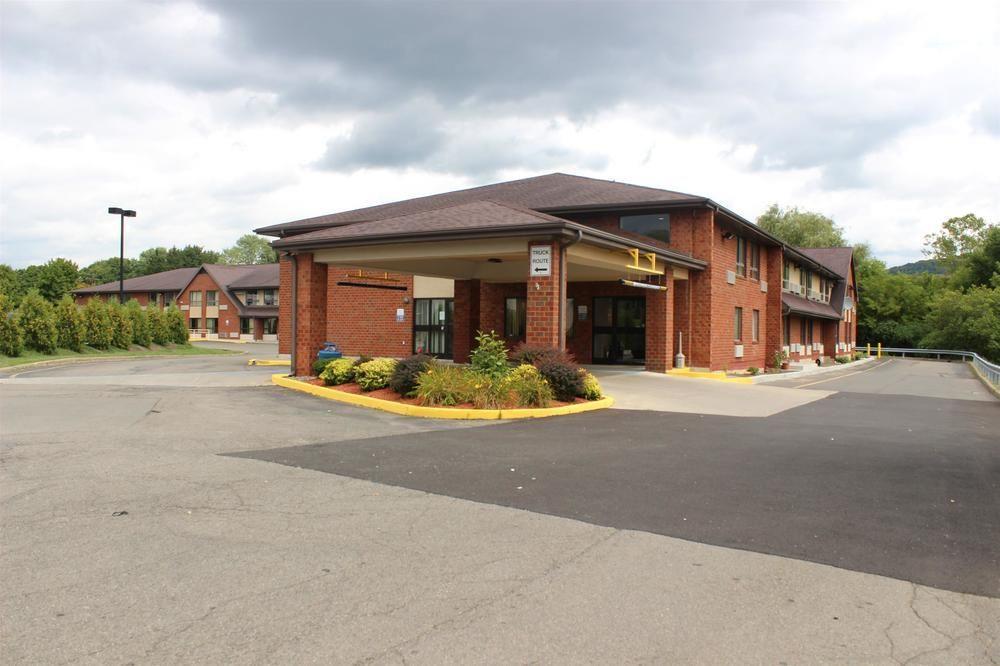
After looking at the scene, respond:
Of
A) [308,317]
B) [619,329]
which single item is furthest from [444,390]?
[619,329]

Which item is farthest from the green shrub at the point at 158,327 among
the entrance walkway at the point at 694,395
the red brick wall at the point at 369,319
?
the entrance walkway at the point at 694,395

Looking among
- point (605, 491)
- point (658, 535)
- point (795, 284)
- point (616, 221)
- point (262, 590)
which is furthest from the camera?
point (795, 284)

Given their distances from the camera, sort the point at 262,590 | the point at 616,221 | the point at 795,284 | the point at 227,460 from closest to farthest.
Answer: the point at 262,590, the point at 227,460, the point at 616,221, the point at 795,284

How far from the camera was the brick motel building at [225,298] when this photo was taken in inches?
2603

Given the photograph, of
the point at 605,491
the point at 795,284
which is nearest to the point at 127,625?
the point at 605,491

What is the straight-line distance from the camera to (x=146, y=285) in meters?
79.6

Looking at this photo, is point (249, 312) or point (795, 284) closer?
point (795, 284)

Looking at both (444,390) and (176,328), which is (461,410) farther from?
(176,328)

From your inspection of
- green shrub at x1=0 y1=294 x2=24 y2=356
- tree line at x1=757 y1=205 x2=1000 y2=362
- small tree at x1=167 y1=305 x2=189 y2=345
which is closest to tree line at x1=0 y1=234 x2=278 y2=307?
small tree at x1=167 y1=305 x2=189 y2=345

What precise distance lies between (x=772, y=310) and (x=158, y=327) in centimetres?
3130

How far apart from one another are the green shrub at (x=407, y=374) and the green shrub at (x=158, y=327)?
29.5 metres

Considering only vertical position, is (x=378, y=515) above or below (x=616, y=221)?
below

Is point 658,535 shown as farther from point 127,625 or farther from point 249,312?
point 249,312

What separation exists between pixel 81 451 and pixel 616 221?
17337mm
